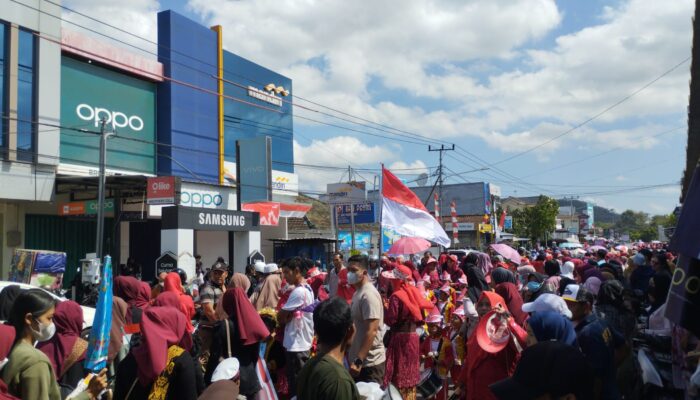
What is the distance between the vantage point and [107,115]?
22938 mm

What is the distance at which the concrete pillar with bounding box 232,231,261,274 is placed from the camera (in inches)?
827

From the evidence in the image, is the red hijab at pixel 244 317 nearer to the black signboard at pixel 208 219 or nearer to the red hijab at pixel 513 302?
the red hijab at pixel 513 302

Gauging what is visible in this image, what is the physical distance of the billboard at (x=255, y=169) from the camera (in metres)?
25.2

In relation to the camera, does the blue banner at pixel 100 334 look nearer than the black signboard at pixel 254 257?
Yes

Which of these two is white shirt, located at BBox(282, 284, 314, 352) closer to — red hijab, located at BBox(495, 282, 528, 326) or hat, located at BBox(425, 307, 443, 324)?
hat, located at BBox(425, 307, 443, 324)

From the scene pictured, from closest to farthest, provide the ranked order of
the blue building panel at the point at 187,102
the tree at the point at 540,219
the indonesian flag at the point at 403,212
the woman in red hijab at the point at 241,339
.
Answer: the woman in red hijab at the point at 241,339 < the indonesian flag at the point at 403,212 < the blue building panel at the point at 187,102 < the tree at the point at 540,219

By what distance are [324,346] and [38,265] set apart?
34.0 feet

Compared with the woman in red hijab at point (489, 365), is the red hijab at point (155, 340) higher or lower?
higher

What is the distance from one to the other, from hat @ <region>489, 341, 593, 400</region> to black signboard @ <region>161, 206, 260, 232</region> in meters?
16.8

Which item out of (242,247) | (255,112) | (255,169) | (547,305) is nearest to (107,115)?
(255,169)

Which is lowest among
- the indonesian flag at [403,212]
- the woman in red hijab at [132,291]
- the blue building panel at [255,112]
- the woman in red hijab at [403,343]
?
the woman in red hijab at [403,343]

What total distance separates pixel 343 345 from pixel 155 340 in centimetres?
131

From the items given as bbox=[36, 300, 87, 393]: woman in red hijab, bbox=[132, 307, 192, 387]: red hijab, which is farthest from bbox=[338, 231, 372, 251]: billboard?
bbox=[132, 307, 192, 387]: red hijab

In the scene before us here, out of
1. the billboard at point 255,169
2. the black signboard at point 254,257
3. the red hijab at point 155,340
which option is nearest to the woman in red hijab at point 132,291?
the red hijab at point 155,340
